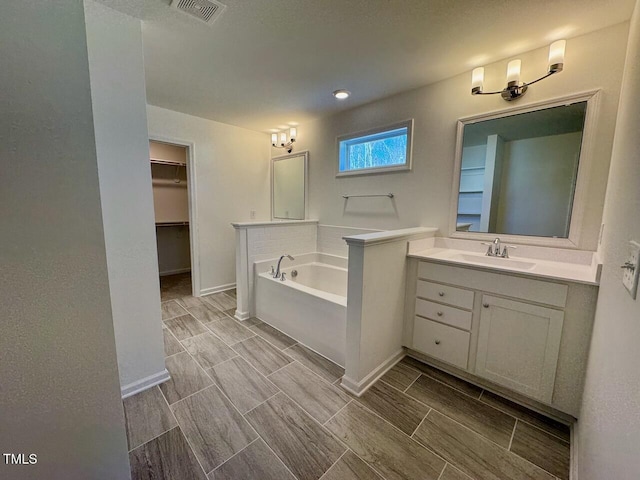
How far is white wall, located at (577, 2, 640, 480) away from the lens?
641mm

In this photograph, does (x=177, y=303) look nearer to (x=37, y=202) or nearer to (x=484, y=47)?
(x=37, y=202)

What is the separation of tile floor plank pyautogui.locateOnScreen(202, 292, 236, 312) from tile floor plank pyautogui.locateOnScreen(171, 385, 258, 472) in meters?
1.41

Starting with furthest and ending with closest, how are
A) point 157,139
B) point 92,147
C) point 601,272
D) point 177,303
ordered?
point 177,303 → point 157,139 → point 601,272 → point 92,147

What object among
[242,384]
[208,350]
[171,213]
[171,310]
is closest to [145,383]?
[208,350]

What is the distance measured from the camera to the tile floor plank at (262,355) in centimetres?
192

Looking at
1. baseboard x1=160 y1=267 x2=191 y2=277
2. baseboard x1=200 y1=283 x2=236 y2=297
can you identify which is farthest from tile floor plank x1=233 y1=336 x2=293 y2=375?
baseboard x1=160 y1=267 x2=191 y2=277

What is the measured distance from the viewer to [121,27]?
1.46 m

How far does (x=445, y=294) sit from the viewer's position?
1.81m

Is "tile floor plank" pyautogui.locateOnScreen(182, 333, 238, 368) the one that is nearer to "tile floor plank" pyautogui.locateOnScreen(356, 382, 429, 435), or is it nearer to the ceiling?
"tile floor plank" pyautogui.locateOnScreen(356, 382, 429, 435)

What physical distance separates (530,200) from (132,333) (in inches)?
115

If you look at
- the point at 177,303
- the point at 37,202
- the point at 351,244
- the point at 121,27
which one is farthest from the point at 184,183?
the point at 37,202

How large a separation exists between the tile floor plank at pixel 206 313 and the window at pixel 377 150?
2.17m

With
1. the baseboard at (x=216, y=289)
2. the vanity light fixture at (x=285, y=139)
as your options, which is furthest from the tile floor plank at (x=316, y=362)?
the vanity light fixture at (x=285, y=139)

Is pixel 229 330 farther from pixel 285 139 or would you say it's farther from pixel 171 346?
pixel 285 139
